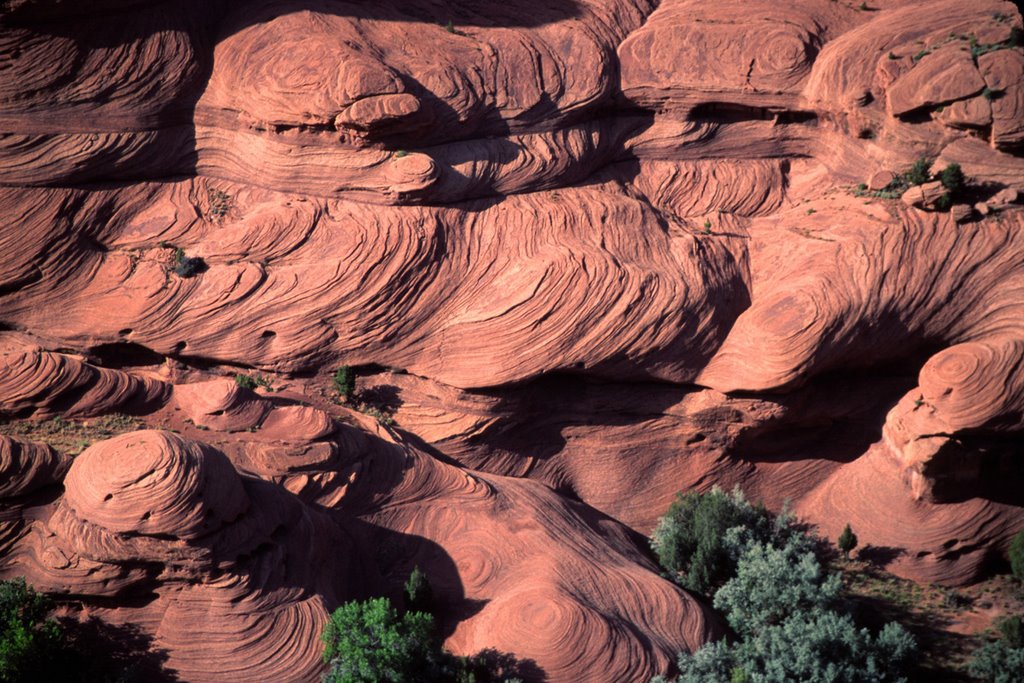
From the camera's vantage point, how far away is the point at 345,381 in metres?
23.7

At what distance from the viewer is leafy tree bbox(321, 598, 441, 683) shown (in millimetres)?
18031

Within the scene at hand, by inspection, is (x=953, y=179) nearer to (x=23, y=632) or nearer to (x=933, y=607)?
(x=933, y=607)

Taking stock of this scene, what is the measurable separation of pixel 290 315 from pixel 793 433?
45.7ft

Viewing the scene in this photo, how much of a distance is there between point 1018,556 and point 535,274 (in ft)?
46.0

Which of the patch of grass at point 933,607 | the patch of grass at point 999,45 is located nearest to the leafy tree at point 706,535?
the patch of grass at point 933,607

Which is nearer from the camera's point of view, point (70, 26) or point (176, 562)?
point (176, 562)

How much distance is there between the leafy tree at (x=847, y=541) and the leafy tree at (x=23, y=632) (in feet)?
59.8

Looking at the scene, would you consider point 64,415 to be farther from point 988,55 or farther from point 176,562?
point 988,55

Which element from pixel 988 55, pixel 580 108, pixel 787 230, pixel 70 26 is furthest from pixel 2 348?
pixel 988 55

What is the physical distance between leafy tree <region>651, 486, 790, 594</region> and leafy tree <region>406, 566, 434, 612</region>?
6.35 meters

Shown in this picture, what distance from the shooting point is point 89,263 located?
2320cm

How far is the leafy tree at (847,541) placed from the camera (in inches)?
967

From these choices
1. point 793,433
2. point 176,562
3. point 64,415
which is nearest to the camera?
point 176,562

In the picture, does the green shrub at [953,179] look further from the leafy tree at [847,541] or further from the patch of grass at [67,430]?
the patch of grass at [67,430]
